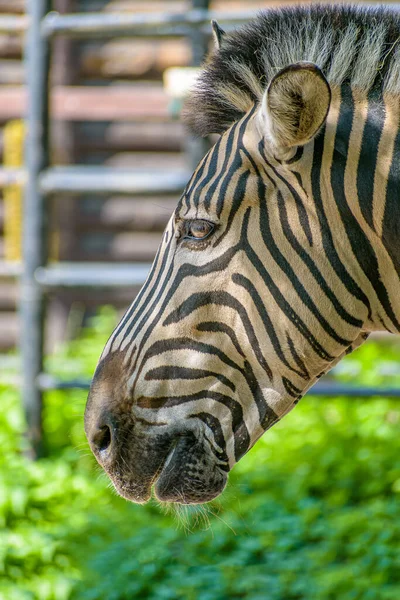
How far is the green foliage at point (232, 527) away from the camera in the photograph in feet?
12.5

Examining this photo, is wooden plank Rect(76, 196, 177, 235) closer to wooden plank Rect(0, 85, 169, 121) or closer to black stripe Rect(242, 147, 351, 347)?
wooden plank Rect(0, 85, 169, 121)

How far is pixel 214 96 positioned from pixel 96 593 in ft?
7.93

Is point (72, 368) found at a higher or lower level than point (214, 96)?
lower

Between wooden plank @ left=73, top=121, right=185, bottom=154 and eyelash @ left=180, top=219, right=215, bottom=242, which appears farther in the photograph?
wooden plank @ left=73, top=121, right=185, bottom=154

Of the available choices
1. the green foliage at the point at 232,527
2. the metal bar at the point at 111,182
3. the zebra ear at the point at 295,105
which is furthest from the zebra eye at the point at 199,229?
the metal bar at the point at 111,182

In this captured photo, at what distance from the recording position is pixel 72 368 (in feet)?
22.2

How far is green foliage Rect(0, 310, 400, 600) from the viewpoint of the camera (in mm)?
3807

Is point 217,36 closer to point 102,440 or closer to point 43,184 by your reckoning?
point 102,440

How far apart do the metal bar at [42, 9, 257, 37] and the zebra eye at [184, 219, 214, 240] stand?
248 cm

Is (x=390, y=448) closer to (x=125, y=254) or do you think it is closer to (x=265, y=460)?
(x=265, y=460)

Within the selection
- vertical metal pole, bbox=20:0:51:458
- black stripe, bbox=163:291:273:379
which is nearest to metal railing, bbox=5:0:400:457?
vertical metal pole, bbox=20:0:51:458

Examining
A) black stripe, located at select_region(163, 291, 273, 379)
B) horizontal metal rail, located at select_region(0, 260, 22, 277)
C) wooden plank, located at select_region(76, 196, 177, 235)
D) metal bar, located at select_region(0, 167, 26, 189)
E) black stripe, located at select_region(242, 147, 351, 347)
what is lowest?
wooden plank, located at select_region(76, 196, 177, 235)

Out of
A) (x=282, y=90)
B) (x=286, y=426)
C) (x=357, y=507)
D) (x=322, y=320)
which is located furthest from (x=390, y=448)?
(x=282, y=90)

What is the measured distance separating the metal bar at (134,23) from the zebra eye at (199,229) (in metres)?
2.48
